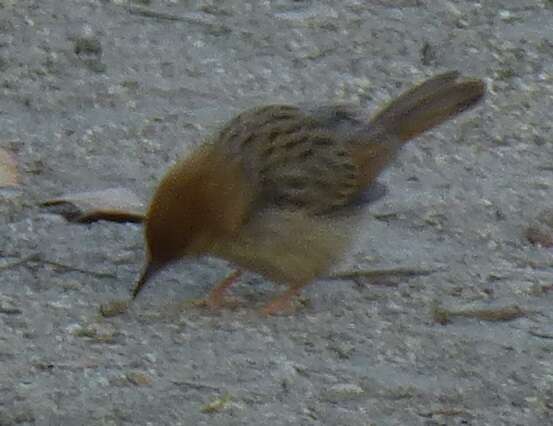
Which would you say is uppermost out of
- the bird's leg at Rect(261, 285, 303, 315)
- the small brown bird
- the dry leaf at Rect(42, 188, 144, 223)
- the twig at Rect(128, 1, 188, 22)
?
the small brown bird

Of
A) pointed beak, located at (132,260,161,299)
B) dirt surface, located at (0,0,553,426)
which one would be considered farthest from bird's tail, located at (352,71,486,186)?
pointed beak, located at (132,260,161,299)

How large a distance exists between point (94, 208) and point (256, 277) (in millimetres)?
731

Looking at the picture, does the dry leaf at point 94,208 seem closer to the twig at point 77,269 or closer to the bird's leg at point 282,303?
the twig at point 77,269

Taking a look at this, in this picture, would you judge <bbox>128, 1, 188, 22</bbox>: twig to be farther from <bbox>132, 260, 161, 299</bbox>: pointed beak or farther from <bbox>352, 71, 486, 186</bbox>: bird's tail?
<bbox>132, 260, 161, 299</bbox>: pointed beak

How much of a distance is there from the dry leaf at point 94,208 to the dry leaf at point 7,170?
270 mm

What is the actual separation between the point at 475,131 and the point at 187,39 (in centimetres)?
176

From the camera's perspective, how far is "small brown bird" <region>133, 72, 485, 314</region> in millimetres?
6613

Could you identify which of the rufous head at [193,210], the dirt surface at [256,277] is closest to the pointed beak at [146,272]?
the rufous head at [193,210]

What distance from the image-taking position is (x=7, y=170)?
25.7ft

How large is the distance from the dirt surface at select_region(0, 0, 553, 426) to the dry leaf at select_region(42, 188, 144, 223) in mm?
46

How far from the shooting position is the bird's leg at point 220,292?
6.81 m

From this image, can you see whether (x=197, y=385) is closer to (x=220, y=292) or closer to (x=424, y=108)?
(x=220, y=292)

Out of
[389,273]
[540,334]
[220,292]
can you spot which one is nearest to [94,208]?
[220,292]

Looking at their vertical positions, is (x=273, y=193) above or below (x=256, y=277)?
above
